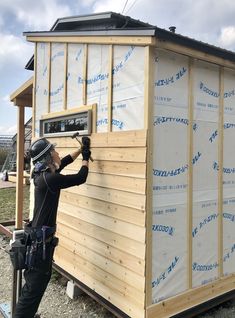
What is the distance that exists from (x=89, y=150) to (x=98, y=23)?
1.76 meters

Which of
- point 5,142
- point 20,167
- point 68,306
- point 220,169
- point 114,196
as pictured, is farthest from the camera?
point 5,142

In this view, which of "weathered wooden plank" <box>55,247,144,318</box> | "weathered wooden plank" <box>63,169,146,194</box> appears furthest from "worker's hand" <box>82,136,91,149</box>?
"weathered wooden plank" <box>55,247,144,318</box>

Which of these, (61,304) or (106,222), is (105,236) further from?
(61,304)

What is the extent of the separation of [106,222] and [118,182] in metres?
0.56

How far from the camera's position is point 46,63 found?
569 centimetres

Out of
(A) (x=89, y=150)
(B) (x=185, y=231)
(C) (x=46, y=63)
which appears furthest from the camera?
(C) (x=46, y=63)

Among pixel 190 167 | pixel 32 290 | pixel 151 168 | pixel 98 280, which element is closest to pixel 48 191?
pixel 32 290

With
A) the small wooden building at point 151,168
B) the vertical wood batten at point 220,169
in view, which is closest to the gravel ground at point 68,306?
the small wooden building at point 151,168

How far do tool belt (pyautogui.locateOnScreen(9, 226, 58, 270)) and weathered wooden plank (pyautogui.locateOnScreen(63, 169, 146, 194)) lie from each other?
2.92 feet

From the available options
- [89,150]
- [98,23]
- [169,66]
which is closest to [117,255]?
[89,150]

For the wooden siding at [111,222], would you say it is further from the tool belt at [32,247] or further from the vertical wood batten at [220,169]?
the vertical wood batten at [220,169]

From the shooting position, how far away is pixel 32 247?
3.68 meters

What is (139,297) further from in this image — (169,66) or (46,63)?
(46,63)

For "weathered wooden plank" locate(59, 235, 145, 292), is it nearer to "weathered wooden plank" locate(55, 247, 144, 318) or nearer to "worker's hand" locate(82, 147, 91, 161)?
"weathered wooden plank" locate(55, 247, 144, 318)
